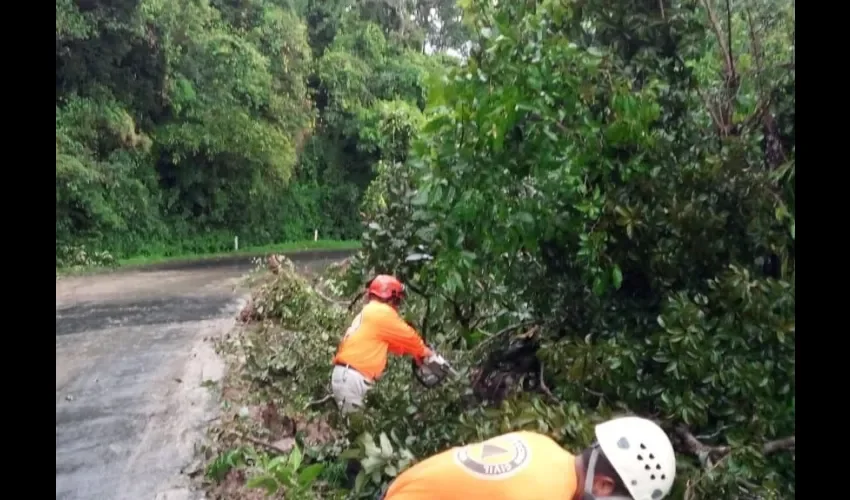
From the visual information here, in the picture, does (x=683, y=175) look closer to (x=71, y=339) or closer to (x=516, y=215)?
(x=516, y=215)

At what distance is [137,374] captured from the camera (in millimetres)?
2787

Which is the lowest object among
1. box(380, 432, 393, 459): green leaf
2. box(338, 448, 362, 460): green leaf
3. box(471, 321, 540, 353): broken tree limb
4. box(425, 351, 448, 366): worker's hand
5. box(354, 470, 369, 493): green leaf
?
box(354, 470, 369, 493): green leaf

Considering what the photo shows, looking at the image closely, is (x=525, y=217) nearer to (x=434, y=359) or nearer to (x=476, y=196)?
(x=476, y=196)

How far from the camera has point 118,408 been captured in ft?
8.69

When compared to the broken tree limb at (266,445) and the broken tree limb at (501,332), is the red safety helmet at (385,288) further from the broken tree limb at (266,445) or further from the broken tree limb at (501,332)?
the broken tree limb at (266,445)

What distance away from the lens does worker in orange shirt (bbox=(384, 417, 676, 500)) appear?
1.79 meters

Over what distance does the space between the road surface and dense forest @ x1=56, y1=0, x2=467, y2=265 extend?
16cm

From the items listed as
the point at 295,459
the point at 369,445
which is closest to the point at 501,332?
the point at 369,445

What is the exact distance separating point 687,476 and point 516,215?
920mm

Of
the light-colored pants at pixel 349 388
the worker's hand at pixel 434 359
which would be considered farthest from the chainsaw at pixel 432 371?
the light-colored pants at pixel 349 388

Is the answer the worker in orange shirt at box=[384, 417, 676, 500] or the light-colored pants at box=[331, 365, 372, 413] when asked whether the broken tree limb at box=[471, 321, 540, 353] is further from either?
the worker in orange shirt at box=[384, 417, 676, 500]

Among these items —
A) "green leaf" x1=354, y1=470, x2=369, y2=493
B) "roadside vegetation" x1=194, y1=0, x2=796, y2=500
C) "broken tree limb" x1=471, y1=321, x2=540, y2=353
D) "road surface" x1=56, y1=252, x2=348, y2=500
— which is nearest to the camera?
"roadside vegetation" x1=194, y1=0, x2=796, y2=500

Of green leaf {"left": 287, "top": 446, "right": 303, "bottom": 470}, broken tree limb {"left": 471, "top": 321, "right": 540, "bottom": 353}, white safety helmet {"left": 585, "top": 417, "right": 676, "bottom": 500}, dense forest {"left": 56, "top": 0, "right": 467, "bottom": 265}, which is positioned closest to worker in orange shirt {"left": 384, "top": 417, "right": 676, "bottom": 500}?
white safety helmet {"left": 585, "top": 417, "right": 676, "bottom": 500}

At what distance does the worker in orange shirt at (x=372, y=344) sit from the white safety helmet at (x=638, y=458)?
2.97ft
